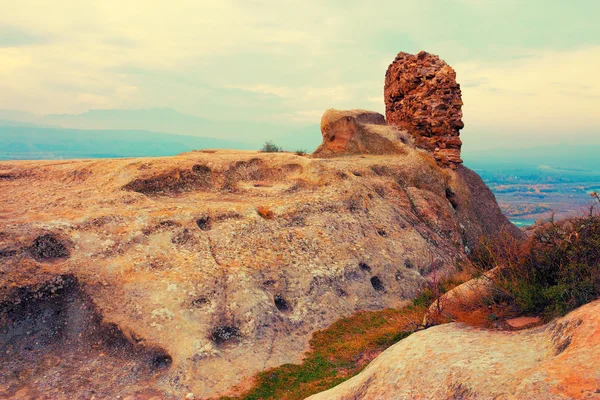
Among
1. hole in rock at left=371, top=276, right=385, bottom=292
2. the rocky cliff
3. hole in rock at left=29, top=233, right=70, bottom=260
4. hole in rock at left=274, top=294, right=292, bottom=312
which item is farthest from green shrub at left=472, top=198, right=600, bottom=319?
hole in rock at left=29, top=233, right=70, bottom=260

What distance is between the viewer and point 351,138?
31.2 meters

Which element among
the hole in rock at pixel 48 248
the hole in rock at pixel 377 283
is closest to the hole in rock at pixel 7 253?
the hole in rock at pixel 48 248

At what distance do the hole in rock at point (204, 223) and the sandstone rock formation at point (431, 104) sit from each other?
20.4 m

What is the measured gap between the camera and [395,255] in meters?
20.3

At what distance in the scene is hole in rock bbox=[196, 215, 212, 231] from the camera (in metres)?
17.5

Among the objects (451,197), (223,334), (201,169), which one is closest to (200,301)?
(223,334)

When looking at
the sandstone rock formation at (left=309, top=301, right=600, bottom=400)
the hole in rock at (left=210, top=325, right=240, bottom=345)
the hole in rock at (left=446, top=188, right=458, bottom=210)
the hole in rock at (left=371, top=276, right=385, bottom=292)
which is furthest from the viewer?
the hole in rock at (left=446, top=188, right=458, bottom=210)

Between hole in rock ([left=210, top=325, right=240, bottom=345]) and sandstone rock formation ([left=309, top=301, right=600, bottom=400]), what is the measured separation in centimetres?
500

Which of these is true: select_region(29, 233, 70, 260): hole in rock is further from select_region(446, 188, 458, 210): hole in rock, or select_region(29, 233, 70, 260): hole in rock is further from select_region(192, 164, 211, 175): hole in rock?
select_region(446, 188, 458, 210): hole in rock

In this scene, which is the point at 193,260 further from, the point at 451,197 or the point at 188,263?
the point at 451,197

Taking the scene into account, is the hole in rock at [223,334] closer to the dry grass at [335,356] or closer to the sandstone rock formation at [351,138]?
the dry grass at [335,356]

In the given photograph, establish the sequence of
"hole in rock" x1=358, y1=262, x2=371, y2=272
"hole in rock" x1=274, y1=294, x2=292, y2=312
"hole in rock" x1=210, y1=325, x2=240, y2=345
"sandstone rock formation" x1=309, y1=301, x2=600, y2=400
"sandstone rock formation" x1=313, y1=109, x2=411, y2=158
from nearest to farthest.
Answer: "sandstone rock formation" x1=309, y1=301, x2=600, y2=400
"hole in rock" x1=210, y1=325, x2=240, y2=345
"hole in rock" x1=274, y1=294, x2=292, y2=312
"hole in rock" x1=358, y1=262, x2=371, y2=272
"sandstone rock formation" x1=313, y1=109, x2=411, y2=158

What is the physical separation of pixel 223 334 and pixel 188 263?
124 inches

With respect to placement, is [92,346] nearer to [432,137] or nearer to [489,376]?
[489,376]
